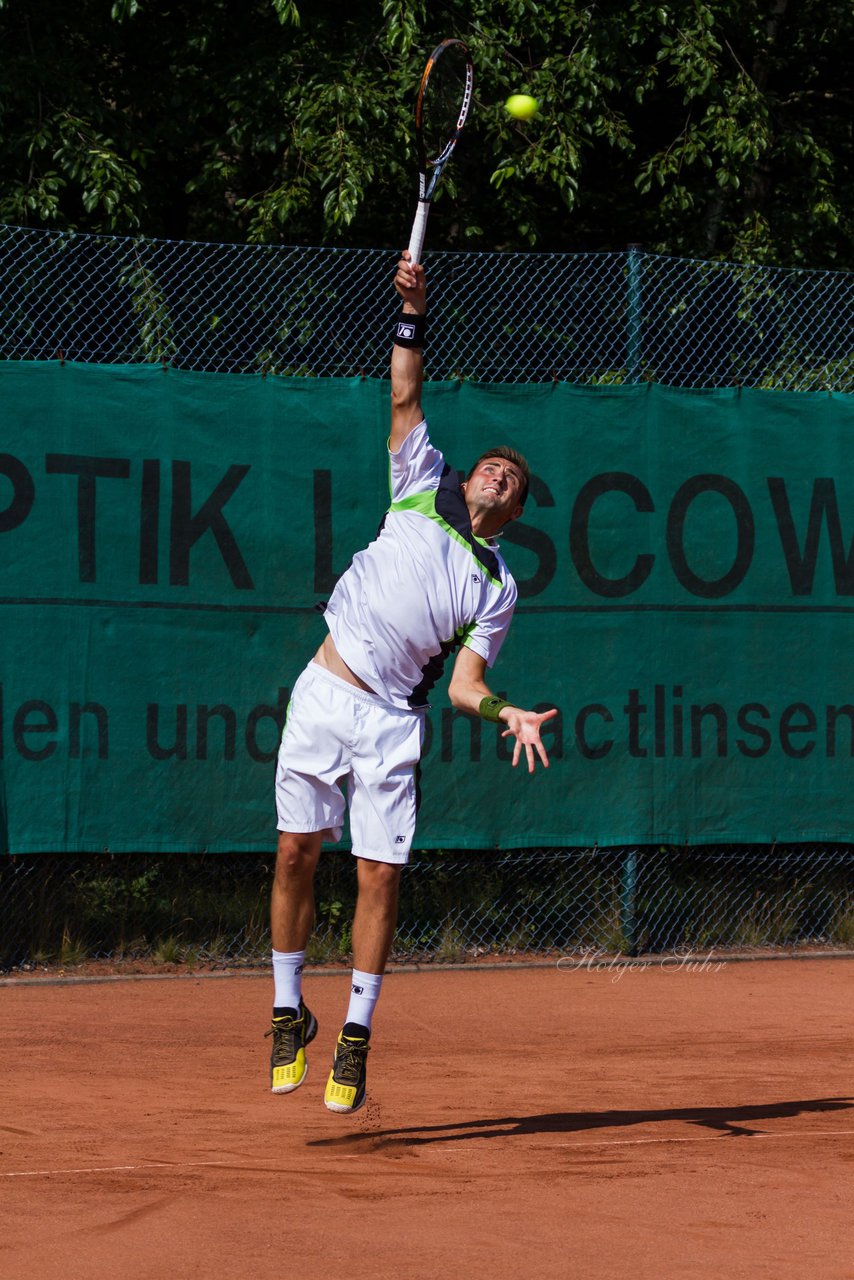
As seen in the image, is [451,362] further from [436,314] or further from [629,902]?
[629,902]

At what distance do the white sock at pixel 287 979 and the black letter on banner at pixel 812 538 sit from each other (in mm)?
4280

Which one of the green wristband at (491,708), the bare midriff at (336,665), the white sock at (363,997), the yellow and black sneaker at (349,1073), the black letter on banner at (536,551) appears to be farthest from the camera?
the black letter on banner at (536,551)

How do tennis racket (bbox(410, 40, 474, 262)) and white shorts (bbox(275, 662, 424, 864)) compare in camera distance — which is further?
tennis racket (bbox(410, 40, 474, 262))

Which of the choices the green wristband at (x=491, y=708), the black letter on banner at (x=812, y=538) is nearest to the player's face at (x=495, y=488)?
the green wristband at (x=491, y=708)

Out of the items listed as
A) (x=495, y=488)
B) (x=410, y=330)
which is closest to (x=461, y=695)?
(x=495, y=488)

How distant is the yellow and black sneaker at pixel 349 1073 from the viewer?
480 centimetres

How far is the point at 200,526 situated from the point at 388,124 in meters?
2.63

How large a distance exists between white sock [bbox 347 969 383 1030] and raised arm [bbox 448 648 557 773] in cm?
79

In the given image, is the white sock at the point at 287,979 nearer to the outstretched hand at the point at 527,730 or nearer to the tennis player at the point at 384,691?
the tennis player at the point at 384,691

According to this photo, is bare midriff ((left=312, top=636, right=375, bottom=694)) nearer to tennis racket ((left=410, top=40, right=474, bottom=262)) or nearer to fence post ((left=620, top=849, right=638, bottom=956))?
tennis racket ((left=410, top=40, right=474, bottom=262))

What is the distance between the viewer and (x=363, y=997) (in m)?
4.98

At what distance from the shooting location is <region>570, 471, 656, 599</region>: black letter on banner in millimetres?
8203

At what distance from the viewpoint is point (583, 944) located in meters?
8.41

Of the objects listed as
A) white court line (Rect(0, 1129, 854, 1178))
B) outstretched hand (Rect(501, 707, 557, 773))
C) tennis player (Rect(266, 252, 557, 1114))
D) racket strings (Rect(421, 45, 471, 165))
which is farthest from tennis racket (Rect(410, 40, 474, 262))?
white court line (Rect(0, 1129, 854, 1178))
